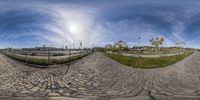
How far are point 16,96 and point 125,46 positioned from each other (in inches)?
4318

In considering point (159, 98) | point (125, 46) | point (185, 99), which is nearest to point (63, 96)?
point (159, 98)

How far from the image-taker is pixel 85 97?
673 centimetres

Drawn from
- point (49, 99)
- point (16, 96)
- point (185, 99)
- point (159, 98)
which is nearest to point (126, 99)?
point (159, 98)

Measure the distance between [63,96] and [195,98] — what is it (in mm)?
3602

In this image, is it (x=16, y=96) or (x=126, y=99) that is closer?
(x=126, y=99)

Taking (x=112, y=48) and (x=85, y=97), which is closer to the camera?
(x=85, y=97)

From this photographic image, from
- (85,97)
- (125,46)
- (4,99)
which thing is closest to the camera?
(4,99)

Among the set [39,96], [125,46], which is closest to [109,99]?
[39,96]

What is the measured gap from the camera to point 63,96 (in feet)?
22.2

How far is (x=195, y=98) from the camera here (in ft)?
21.7

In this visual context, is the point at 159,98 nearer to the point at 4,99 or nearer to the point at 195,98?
the point at 195,98

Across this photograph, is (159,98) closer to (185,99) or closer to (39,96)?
(185,99)

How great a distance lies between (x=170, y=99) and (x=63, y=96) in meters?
2.90

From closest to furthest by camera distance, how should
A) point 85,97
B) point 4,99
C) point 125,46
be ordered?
point 4,99 → point 85,97 → point 125,46
